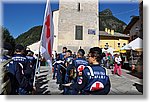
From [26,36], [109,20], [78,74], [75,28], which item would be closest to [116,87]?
[78,74]

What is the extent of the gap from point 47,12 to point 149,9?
42.9 inches

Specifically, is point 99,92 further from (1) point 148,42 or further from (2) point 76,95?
(1) point 148,42

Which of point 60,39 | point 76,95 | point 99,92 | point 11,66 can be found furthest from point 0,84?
point 60,39

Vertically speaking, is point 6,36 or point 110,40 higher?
point 110,40

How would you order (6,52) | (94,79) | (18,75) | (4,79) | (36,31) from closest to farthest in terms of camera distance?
(94,79) → (18,75) → (4,79) → (6,52) → (36,31)

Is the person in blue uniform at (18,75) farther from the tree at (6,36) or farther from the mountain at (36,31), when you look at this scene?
the mountain at (36,31)

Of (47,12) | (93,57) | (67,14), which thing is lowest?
(93,57)

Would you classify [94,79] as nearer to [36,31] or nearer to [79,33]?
[36,31]

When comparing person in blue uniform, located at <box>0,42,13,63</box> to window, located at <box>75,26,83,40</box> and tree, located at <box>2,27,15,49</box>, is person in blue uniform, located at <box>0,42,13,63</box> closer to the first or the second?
tree, located at <box>2,27,15,49</box>

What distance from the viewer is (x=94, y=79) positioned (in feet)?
6.34

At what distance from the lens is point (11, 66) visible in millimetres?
2607

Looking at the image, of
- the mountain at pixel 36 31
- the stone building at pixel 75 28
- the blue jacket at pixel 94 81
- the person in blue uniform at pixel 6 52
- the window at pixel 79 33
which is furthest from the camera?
the window at pixel 79 33

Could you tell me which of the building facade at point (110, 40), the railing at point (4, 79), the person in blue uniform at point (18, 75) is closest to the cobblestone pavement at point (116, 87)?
the person in blue uniform at point (18, 75)

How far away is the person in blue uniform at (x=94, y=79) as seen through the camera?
76.2 inches
